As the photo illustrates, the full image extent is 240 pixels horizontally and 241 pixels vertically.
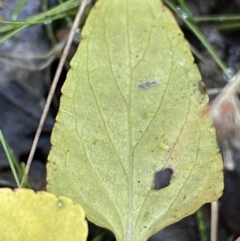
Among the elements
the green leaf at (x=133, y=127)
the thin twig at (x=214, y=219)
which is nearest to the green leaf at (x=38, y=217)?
the green leaf at (x=133, y=127)

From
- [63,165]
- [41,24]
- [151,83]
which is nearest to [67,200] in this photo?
[63,165]

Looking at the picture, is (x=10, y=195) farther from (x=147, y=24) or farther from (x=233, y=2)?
(x=233, y=2)

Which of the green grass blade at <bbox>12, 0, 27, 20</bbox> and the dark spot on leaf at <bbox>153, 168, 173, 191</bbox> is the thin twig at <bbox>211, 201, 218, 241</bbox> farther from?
the green grass blade at <bbox>12, 0, 27, 20</bbox>

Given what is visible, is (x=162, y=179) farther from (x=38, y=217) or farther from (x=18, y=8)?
(x=18, y=8)

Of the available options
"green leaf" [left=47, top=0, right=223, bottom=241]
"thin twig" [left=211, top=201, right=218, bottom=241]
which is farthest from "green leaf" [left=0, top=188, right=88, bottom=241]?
"thin twig" [left=211, top=201, right=218, bottom=241]

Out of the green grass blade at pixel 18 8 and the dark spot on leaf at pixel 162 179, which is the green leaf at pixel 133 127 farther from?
the green grass blade at pixel 18 8

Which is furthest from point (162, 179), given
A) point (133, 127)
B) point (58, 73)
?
point (58, 73)
